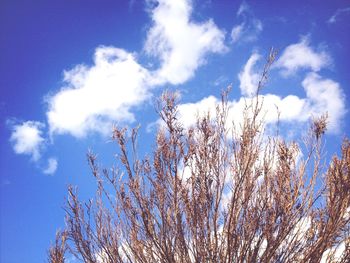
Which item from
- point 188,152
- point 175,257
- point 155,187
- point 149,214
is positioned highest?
point 188,152

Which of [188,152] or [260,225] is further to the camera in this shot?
[188,152]

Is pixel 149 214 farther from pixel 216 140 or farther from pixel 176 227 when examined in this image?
pixel 216 140

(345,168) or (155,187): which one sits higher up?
(155,187)

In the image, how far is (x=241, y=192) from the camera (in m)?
4.50

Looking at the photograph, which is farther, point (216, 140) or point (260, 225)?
point (216, 140)

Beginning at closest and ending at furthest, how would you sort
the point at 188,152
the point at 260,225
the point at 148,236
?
the point at 260,225 → the point at 148,236 → the point at 188,152

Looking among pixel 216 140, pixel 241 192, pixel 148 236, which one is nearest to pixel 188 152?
pixel 216 140

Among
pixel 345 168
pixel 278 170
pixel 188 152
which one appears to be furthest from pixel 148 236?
pixel 345 168

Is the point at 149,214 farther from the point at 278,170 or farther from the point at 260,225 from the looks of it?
the point at 278,170

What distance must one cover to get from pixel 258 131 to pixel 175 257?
7.44ft

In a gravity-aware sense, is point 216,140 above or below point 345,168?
above

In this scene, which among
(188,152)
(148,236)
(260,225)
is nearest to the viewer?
(260,225)

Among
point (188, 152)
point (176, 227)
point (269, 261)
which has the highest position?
point (188, 152)

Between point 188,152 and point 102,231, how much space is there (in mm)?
2000
